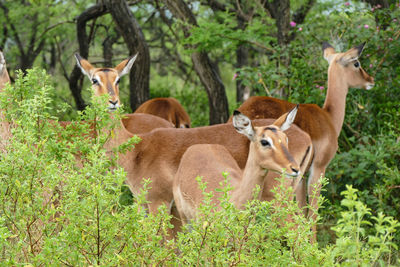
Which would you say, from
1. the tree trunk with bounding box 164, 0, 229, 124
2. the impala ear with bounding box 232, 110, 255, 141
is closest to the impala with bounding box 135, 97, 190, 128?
the tree trunk with bounding box 164, 0, 229, 124

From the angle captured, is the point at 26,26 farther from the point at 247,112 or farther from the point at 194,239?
the point at 194,239

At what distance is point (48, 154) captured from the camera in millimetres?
3805

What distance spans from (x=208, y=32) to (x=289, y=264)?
18.3 ft

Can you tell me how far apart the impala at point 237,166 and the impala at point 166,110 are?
2.97 metres

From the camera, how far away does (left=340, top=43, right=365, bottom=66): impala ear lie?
6914mm

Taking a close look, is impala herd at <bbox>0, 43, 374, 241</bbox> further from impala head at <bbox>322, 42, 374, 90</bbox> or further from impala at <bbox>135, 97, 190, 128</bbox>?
impala at <bbox>135, 97, 190, 128</bbox>

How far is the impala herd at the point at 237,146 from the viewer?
14.6ft

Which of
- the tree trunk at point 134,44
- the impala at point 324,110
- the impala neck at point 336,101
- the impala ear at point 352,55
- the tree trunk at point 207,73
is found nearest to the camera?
the impala at point 324,110

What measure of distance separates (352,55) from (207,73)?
300 centimetres

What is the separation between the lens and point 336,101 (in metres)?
6.88

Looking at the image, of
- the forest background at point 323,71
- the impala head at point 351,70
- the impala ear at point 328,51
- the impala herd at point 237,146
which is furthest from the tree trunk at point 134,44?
the impala head at point 351,70

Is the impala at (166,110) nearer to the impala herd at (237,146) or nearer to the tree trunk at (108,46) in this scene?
the impala herd at (237,146)

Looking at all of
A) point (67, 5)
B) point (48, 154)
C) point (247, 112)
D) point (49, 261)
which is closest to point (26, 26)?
point (67, 5)

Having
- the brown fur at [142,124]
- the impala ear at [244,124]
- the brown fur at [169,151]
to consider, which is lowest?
the brown fur at [142,124]
